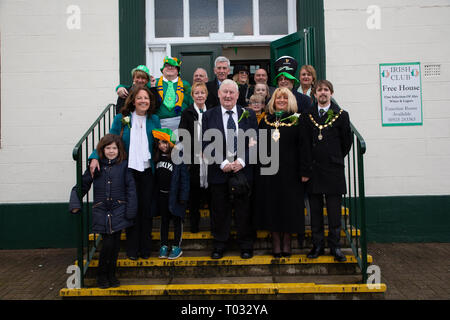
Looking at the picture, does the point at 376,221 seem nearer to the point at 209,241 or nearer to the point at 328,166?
the point at 328,166

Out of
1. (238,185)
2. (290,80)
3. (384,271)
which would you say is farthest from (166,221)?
(384,271)

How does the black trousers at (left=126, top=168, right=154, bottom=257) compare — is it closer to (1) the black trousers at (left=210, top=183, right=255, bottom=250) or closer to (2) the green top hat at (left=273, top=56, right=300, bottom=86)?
(1) the black trousers at (left=210, top=183, right=255, bottom=250)

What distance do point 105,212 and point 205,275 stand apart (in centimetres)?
115

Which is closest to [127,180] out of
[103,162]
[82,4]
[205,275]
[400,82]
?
[103,162]

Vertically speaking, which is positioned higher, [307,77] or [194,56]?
[194,56]

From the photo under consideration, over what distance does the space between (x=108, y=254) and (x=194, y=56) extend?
3.53m

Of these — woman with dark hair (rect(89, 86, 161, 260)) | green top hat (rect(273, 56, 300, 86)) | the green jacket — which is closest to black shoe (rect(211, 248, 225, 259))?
woman with dark hair (rect(89, 86, 161, 260))

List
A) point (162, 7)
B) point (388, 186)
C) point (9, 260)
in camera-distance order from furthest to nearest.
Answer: point (162, 7) → point (388, 186) → point (9, 260)

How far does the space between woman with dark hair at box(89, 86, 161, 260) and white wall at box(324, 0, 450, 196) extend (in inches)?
→ 119

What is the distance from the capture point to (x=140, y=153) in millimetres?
3547

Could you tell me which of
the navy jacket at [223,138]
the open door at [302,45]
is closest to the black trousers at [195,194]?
the navy jacket at [223,138]

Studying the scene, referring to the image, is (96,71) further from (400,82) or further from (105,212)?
(400,82)

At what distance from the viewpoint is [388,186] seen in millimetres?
5238

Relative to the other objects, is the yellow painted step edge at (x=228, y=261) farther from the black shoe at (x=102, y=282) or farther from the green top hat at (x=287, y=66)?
the green top hat at (x=287, y=66)
